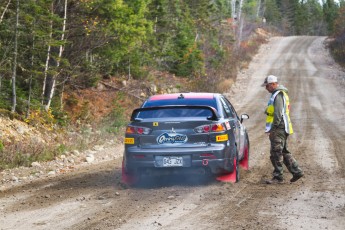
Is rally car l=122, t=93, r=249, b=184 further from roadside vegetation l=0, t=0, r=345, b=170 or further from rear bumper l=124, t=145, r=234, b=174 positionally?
roadside vegetation l=0, t=0, r=345, b=170

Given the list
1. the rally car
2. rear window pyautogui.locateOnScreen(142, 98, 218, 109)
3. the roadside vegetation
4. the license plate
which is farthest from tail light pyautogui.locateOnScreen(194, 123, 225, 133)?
the roadside vegetation

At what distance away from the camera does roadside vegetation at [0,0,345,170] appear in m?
14.3

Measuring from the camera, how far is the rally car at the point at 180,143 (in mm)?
8422

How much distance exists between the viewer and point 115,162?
40.6ft

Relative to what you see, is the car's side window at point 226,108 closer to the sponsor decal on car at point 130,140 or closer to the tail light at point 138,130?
the tail light at point 138,130

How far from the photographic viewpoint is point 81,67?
1789 cm

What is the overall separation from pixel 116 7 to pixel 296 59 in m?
33.1

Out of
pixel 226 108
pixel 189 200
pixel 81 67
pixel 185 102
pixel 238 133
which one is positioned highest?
pixel 81 67

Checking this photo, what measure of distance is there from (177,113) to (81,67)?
9792 mm

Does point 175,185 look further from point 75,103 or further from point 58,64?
point 75,103

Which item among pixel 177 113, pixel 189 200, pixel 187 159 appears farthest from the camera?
pixel 177 113

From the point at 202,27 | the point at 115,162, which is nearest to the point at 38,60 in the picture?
the point at 115,162

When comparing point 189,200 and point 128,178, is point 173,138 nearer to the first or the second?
point 128,178

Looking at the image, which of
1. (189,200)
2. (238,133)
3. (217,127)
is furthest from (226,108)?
(189,200)
